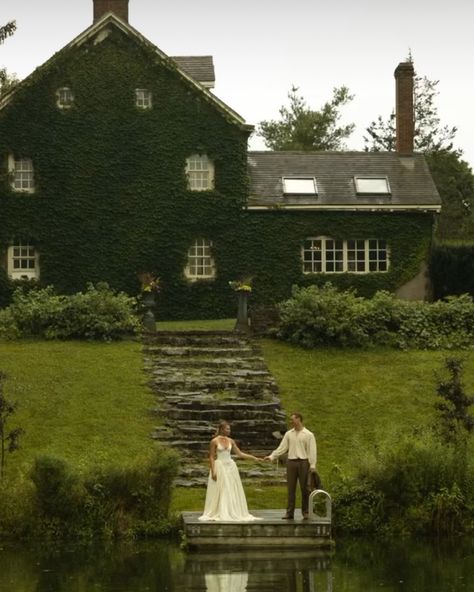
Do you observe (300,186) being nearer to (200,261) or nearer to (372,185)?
(372,185)

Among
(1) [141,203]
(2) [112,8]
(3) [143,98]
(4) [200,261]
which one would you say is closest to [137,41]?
(3) [143,98]

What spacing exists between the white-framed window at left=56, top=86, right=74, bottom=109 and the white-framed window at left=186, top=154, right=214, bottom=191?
4.41 metres

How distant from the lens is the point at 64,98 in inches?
1809

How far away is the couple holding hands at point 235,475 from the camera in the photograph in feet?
77.3

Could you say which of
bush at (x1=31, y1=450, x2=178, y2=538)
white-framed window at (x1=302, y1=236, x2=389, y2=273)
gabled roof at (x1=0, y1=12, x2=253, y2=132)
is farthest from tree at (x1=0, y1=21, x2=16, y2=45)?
bush at (x1=31, y1=450, x2=178, y2=538)

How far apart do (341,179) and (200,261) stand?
19.4 ft

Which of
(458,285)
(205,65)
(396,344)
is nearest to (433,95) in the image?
(205,65)

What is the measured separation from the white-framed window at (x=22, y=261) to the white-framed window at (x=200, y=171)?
587 cm

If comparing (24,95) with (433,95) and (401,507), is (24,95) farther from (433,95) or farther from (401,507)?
(433,95)

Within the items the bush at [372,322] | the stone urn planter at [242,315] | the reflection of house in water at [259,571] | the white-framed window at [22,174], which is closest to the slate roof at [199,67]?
the white-framed window at [22,174]

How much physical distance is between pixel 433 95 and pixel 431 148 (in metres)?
3.01

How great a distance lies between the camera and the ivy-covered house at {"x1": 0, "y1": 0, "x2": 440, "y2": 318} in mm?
45531

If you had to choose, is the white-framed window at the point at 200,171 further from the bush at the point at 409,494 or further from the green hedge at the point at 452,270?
the bush at the point at 409,494

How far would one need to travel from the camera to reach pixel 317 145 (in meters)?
75.2
